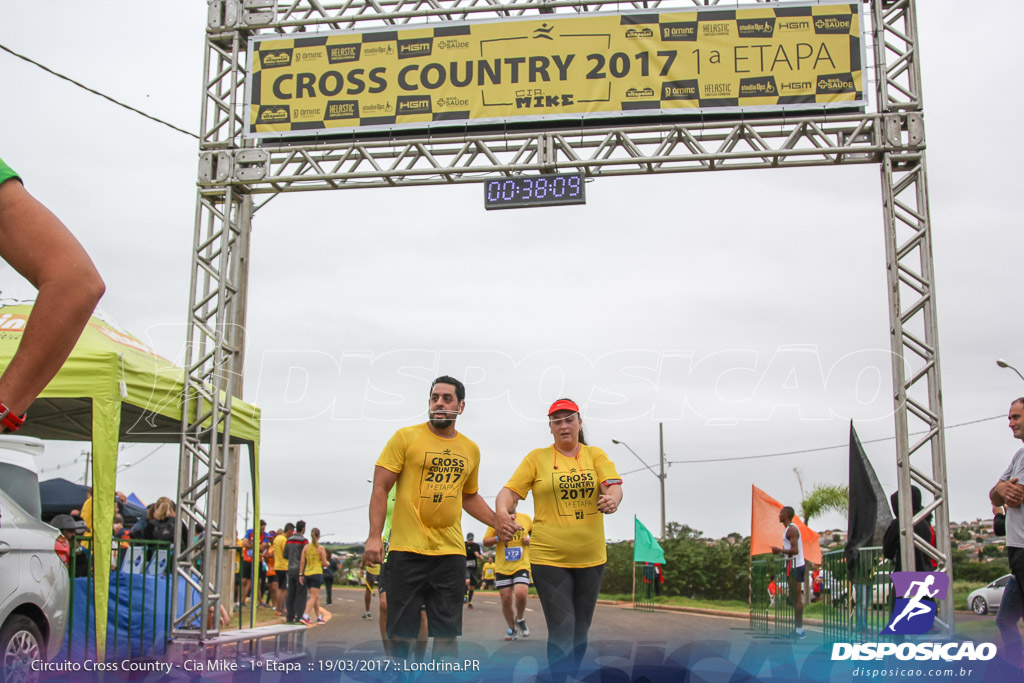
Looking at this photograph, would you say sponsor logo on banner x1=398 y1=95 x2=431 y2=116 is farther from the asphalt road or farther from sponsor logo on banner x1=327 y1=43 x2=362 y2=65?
the asphalt road

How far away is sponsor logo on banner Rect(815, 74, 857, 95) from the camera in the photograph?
1159 centimetres

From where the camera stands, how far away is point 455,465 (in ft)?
21.6

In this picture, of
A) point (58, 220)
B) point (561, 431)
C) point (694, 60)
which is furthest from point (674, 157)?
point (58, 220)

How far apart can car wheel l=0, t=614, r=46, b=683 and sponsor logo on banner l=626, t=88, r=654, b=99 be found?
8502 mm

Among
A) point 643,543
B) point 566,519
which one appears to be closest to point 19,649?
point 566,519

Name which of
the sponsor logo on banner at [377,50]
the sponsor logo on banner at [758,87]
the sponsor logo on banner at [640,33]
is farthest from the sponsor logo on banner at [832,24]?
the sponsor logo on banner at [377,50]

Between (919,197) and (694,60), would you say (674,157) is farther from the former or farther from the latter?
(919,197)

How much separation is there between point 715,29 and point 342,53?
4527mm

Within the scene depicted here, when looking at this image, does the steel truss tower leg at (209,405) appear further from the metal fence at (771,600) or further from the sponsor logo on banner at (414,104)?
the metal fence at (771,600)

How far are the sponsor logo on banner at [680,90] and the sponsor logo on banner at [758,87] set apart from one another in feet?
1.84

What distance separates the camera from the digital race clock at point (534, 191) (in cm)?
1152

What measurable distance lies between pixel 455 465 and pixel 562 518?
0.85 m

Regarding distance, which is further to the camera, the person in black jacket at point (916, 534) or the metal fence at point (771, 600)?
the metal fence at point (771, 600)

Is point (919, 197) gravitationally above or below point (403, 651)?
above
